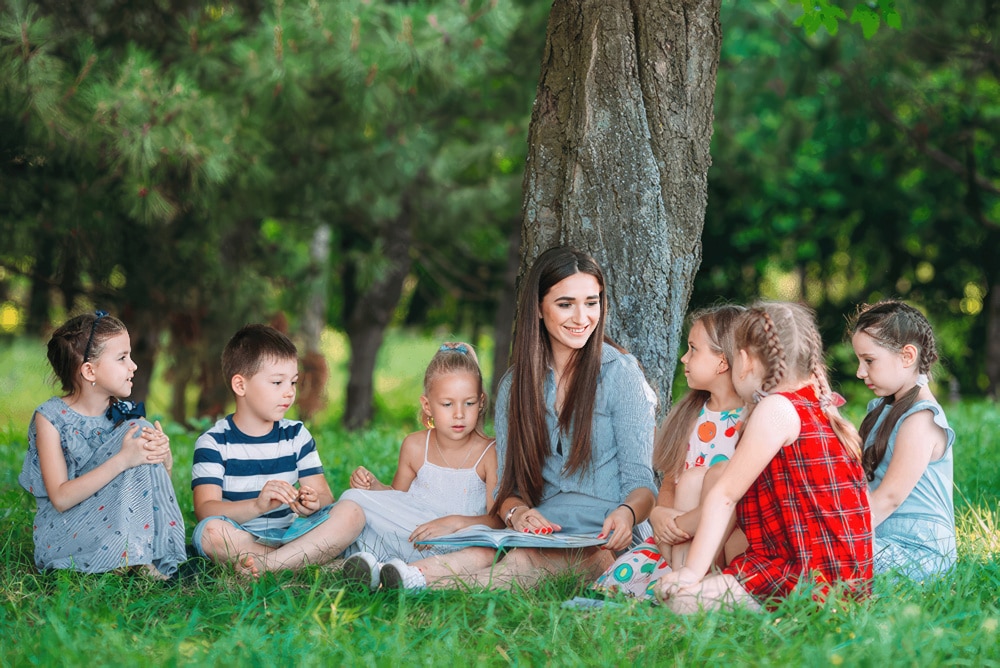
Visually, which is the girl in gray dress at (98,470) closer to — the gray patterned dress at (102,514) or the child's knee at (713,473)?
the gray patterned dress at (102,514)

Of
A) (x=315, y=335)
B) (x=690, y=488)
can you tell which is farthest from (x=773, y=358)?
(x=315, y=335)

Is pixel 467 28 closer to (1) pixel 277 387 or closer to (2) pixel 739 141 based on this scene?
(1) pixel 277 387

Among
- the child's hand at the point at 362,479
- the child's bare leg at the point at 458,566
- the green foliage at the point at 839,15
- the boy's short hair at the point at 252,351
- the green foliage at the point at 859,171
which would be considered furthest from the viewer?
the green foliage at the point at 859,171

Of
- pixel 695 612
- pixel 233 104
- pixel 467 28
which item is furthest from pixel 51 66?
pixel 695 612

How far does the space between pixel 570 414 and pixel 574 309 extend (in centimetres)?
38

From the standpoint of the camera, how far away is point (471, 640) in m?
2.66

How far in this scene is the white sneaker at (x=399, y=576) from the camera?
9.89 ft

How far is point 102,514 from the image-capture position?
331 centimetres

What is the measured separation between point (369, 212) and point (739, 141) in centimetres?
382

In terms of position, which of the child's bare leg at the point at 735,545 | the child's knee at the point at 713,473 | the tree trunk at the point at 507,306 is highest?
the tree trunk at the point at 507,306

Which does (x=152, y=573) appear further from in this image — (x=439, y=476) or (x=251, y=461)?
(x=439, y=476)

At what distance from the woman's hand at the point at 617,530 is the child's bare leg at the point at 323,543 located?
2.81 feet

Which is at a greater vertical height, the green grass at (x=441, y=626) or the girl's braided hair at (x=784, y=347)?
the girl's braided hair at (x=784, y=347)

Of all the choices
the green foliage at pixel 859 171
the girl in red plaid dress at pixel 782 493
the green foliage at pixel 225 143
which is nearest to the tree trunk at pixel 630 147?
the girl in red plaid dress at pixel 782 493
